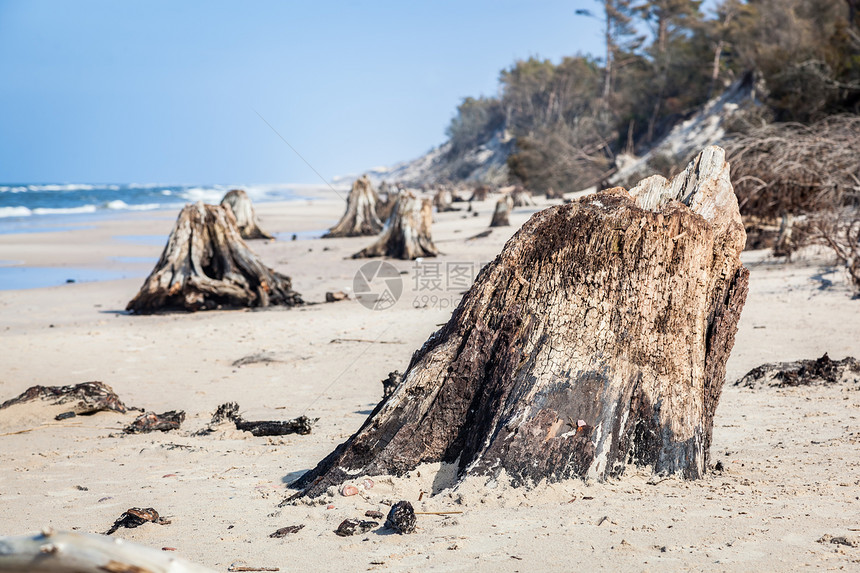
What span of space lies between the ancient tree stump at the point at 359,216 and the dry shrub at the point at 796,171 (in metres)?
11.6

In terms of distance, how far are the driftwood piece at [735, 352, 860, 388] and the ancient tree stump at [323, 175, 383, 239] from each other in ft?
54.7

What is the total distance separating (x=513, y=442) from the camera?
10.4ft

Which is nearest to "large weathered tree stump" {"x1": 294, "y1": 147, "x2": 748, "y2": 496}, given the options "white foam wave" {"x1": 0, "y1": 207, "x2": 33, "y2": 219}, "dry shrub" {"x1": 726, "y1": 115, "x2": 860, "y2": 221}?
"dry shrub" {"x1": 726, "y1": 115, "x2": 860, "y2": 221}

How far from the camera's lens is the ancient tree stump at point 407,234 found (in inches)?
613

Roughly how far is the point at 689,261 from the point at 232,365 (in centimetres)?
513

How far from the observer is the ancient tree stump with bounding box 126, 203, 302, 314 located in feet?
→ 34.3

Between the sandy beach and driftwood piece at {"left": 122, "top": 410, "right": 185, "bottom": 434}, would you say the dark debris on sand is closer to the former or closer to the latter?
the sandy beach

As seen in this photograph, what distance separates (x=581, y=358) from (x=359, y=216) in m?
18.8

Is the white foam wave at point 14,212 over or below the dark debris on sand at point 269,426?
over

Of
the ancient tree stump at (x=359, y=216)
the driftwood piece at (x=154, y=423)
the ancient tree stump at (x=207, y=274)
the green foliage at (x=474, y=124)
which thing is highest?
the green foliage at (x=474, y=124)

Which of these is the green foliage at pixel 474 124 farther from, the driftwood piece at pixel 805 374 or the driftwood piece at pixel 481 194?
the driftwood piece at pixel 805 374

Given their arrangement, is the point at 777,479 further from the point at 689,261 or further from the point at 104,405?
the point at 104,405

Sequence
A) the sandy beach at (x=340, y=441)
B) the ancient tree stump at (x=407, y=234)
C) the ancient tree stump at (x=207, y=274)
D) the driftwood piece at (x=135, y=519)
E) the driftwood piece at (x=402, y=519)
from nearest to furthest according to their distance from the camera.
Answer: the sandy beach at (x=340, y=441)
the driftwood piece at (x=402, y=519)
the driftwood piece at (x=135, y=519)
the ancient tree stump at (x=207, y=274)
the ancient tree stump at (x=407, y=234)

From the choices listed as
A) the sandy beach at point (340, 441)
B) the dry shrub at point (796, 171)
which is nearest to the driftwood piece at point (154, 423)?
the sandy beach at point (340, 441)
